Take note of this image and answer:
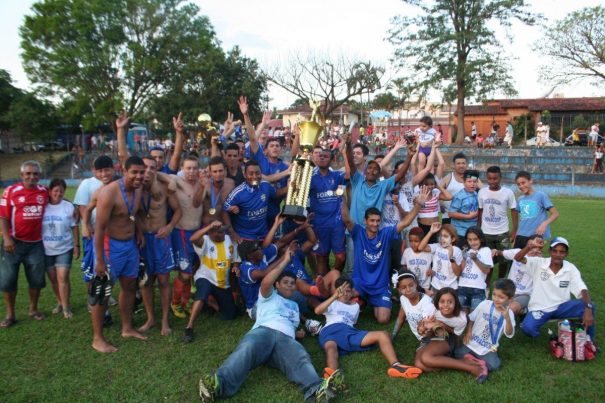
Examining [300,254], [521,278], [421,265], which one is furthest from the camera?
[300,254]

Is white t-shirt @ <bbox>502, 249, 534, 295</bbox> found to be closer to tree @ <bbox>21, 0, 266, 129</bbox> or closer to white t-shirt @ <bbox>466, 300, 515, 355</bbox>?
white t-shirt @ <bbox>466, 300, 515, 355</bbox>

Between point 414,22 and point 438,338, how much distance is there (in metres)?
27.9

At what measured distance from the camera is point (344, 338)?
488 cm

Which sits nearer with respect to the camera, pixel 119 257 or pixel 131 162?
pixel 131 162

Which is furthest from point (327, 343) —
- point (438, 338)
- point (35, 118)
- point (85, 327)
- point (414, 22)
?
point (35, 118)

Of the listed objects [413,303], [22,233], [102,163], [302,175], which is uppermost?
[102,163]

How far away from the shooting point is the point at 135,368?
4613mm

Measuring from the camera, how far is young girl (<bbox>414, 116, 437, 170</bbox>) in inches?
263

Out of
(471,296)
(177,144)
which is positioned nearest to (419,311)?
(471,296)

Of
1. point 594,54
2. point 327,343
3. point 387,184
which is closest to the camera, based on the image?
point 327,343

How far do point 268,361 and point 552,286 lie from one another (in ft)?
10.3

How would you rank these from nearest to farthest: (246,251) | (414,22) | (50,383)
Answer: (50,383) < (246,251) < (414,22)

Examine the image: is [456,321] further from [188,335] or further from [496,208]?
[188,335]

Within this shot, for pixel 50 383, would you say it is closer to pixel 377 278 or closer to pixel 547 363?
pixel 377 278
